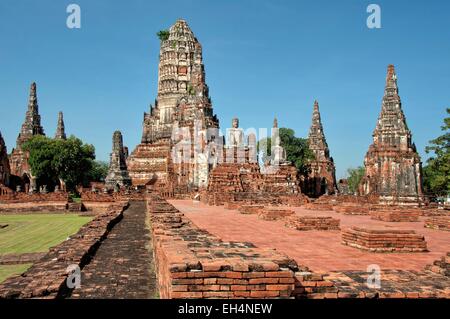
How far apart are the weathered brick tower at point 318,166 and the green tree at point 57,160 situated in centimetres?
2204

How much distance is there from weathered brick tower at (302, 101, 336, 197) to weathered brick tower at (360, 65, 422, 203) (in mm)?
23430

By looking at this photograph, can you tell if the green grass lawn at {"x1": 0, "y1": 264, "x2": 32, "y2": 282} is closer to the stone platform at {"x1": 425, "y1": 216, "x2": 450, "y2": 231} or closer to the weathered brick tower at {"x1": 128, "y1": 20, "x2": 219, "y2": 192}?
the stone platform at {"x1": 425, "y1": 216, "x2": 450, "y2": 231}

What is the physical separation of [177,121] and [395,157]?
85.2ft

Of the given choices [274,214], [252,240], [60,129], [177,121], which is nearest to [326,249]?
[252,240]

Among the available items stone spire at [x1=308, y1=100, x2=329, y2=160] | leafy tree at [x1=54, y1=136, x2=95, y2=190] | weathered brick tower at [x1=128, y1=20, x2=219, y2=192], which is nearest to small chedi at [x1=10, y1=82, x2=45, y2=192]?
leafy tree at [x1=54, y1=136, x2=95, y2=190]

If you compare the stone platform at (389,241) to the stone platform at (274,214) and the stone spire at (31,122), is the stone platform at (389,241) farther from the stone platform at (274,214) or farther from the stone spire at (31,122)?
the stone spire at (31,122)

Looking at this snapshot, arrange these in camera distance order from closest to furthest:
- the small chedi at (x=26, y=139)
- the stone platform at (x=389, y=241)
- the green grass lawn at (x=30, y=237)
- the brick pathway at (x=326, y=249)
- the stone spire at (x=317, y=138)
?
the brick pathway at (x=326, y=249)
the stone platform at (x=389, y=241)
the green grass lawn at (x=30, y=237)
the stone spire at (x=317, y=138)
the small chedi at (x=26, y=139)

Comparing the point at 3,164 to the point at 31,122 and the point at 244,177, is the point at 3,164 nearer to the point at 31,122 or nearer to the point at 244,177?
the point at 31,122

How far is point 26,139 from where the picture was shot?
54250 millimetres

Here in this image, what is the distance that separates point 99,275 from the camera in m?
5.01

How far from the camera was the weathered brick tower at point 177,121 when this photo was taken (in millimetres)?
36969

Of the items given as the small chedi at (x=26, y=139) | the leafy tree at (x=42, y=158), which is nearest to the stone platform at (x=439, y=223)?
the leafy tree at (x=42, y=158)

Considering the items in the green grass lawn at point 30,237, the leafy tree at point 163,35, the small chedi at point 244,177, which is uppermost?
the leafy tree at point 163,35

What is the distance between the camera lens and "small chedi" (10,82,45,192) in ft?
159
